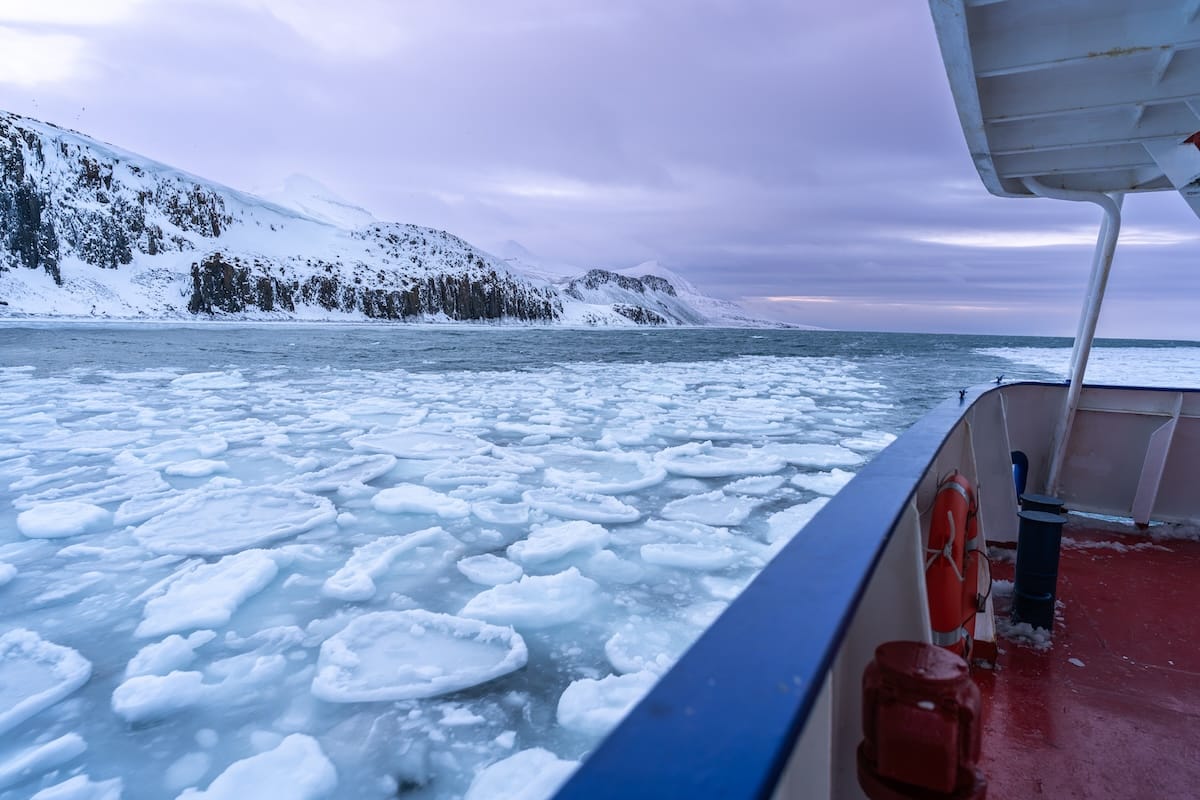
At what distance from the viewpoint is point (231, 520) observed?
4.08 m

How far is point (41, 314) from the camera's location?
57938 millimetres

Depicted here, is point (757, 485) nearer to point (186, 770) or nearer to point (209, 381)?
point (186, 770)

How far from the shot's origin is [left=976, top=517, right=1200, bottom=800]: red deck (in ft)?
5.60

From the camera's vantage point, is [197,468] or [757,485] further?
[197,468]

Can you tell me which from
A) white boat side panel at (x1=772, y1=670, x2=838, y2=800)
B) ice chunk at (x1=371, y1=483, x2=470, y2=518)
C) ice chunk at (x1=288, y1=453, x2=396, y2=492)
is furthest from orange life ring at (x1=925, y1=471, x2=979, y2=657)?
ice chunk at (x1=288, y1=453, x2=396, y2=492)

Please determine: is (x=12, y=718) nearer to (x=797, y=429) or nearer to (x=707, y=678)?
(x=707, y=678)

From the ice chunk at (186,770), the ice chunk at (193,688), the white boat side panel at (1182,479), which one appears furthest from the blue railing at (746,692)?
the white boat side panel at (1182,479)

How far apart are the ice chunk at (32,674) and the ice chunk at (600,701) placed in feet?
6.03

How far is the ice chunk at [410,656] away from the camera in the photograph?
2344mm

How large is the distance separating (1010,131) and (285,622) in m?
3.95

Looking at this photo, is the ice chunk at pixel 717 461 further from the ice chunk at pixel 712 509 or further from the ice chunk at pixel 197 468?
the ice chunk at pixel 197 468

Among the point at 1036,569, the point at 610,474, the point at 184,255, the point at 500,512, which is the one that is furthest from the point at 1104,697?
the point at 184,255

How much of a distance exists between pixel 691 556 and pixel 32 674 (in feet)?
9.61

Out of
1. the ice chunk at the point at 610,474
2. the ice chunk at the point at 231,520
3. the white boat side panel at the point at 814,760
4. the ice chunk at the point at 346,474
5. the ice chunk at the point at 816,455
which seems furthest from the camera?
the ice chunk at the point at 816,455
